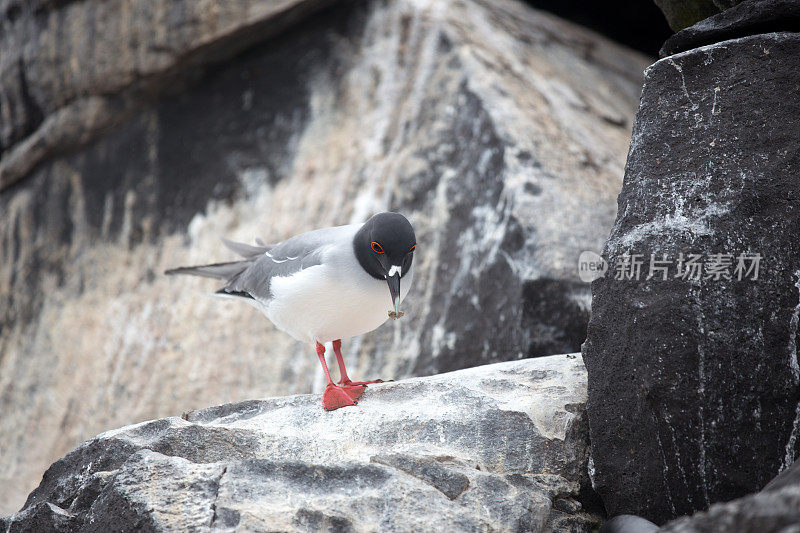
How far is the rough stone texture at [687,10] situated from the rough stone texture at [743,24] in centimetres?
68

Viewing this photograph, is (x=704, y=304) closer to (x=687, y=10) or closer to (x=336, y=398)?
(x=336, y=398)

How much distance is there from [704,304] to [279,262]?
2.93m

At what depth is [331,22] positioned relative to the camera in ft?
27.8

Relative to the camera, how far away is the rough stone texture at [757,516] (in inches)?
82.7

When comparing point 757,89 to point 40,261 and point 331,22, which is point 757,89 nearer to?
point 331,22

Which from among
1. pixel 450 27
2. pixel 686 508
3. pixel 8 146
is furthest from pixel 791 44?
pixel 8 146

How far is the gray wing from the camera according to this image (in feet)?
16.5

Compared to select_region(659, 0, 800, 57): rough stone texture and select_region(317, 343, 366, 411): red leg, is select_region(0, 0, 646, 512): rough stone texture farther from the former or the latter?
select_region(659, 0, 800, 57): rough stone texture

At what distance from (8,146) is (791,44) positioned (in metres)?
9.73

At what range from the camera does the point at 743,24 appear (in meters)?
3.96

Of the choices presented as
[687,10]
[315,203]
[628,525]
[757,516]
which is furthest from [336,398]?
[315,203]

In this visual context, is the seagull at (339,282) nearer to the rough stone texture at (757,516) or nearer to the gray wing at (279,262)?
the gray wing at (279,262)

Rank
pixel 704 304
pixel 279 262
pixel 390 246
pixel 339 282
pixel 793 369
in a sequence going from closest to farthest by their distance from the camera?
pixel 793 369 → pixel 704 304 → pixel 390 246 → pixel 339 282 → pixel 279 262

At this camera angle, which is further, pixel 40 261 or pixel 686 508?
pixel 40 261
